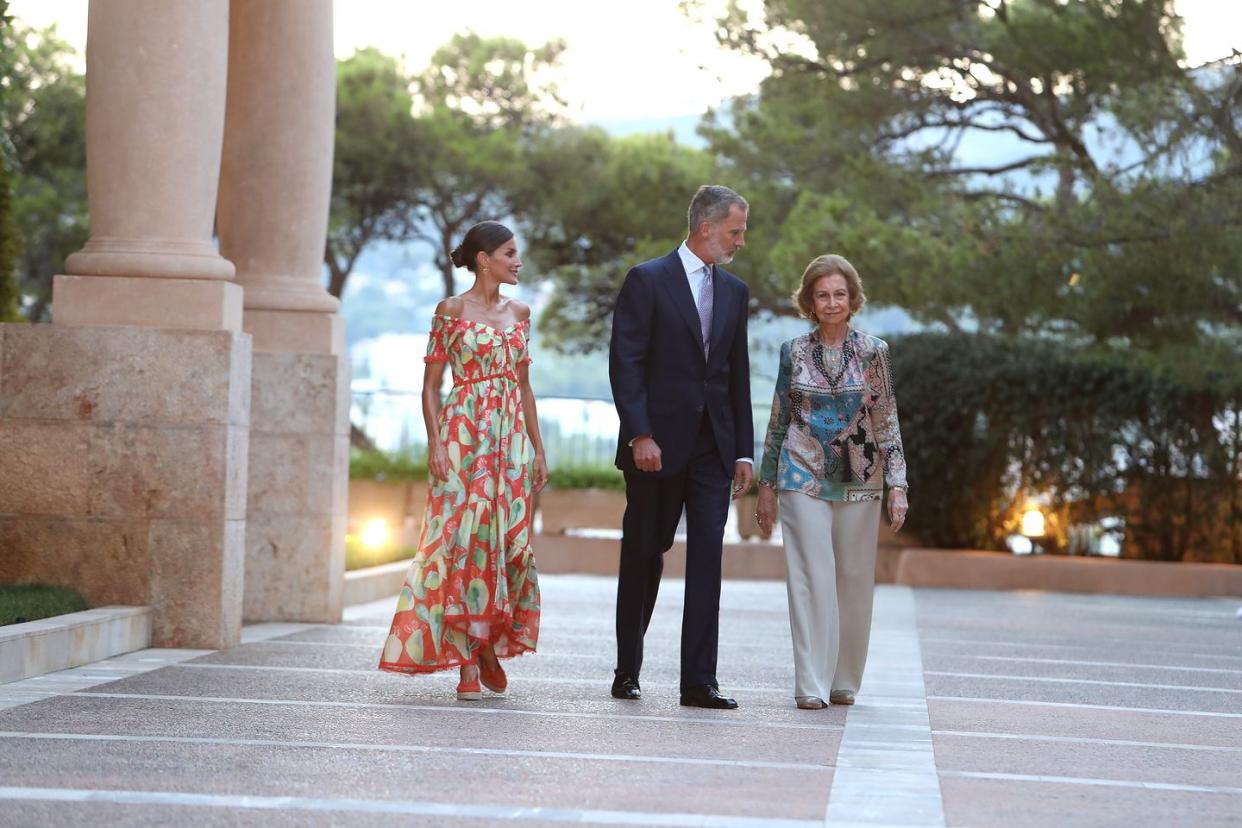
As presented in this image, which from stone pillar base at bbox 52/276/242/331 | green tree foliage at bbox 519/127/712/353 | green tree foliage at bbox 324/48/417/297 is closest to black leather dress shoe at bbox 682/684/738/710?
stone pillar base at bbox 52/276/242/331

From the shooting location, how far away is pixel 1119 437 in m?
20.8

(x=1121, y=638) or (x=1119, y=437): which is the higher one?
(x=1119, y=437)

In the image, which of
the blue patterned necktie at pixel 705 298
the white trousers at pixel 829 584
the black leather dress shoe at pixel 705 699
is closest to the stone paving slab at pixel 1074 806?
the black leather dress shoe at pixel 705 699

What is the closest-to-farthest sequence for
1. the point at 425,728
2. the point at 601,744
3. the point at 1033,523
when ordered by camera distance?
the point at 601,744
the point at 425,728
the point at 1033,523

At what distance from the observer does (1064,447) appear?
20.9 meters

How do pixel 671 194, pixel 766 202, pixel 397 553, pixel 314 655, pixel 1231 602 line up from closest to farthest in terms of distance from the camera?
pixel 314 655 → pixel 397 553 → pixel 1231 602 → pixel 766 202 → pixel 671 194

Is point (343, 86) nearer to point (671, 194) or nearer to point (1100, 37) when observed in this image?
point (671, 194)

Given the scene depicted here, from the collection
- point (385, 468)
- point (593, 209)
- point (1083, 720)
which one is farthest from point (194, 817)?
point (593, 209)

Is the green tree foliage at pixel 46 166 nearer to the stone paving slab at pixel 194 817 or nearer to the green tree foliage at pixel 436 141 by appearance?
the green tree foliage at pixel 436 141

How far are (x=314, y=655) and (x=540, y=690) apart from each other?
1662 mm

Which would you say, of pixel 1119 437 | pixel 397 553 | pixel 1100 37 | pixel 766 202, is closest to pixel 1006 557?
pixel 1119 437

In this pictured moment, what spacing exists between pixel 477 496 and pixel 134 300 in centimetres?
255

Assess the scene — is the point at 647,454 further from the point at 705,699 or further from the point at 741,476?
the point at 705,699

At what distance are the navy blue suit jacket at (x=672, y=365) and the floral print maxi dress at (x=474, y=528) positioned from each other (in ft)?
1.62
